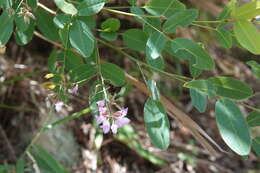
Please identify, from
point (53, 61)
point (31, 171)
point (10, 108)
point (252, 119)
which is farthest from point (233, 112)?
point (10, 108)

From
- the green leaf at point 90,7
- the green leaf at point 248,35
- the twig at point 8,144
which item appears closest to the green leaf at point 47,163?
the twig at point 8,144

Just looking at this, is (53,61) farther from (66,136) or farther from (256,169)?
(256,169)

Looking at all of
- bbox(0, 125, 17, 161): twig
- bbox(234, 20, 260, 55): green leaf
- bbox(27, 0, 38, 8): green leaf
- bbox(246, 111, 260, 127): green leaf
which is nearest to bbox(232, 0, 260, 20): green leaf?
bbox(234, 20, 260, 55): green leaf

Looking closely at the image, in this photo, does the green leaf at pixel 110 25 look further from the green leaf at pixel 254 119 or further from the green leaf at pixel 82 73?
the green leaf at pixel 254 119

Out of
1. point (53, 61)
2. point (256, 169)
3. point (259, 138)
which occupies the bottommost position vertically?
point (256, 169)

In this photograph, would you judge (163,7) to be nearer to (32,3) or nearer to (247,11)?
(247,11)

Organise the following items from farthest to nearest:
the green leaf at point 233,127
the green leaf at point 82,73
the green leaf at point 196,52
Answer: the green leaf at point 82,73 → the green leaf at point 196,52 → the green leaf at point 233,127
